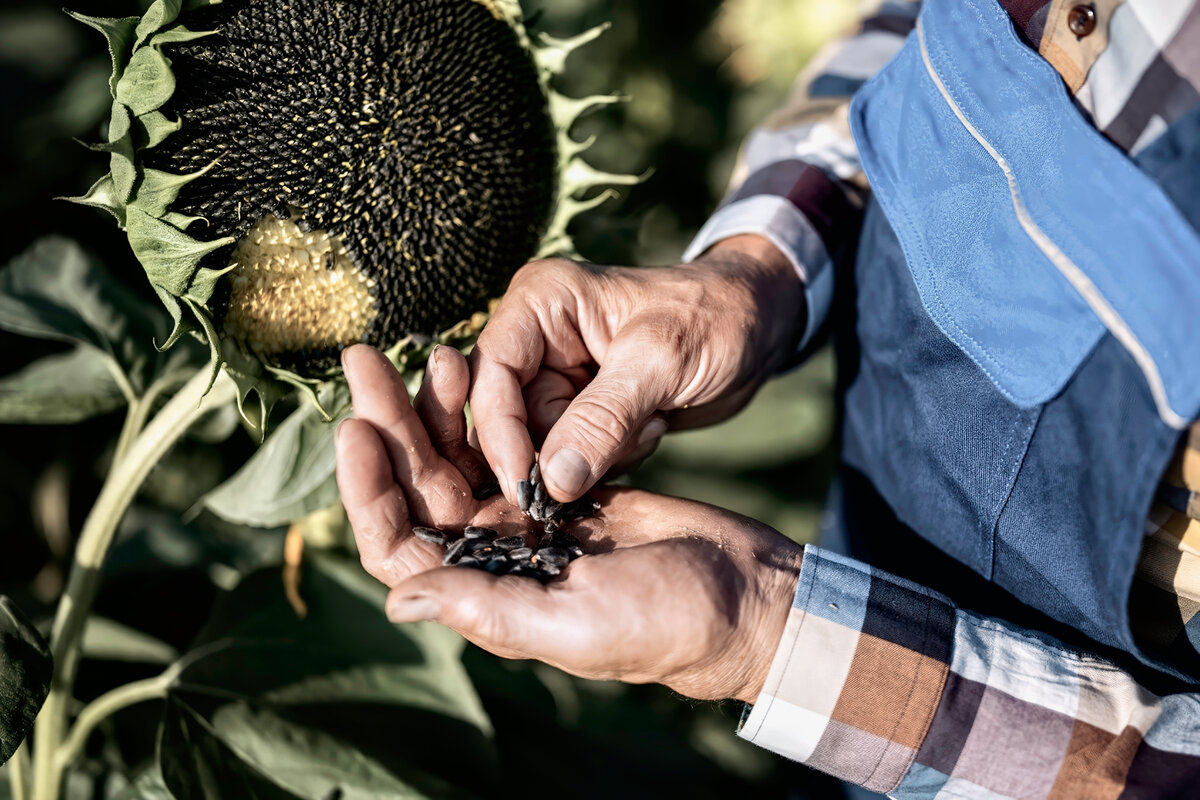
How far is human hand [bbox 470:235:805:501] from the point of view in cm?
139

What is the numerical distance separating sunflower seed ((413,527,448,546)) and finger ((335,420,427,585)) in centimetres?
2

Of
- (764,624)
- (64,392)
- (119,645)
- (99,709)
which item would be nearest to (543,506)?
(764,624)

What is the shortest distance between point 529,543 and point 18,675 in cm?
78

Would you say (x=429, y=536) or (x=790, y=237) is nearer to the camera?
(x=429, y=536)

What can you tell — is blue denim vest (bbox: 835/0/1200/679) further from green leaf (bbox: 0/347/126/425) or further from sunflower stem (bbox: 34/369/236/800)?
green leaf (bbox: 0/347/126/425)

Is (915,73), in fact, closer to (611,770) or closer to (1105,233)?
(1105,233)

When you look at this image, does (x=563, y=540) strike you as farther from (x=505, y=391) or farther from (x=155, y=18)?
(x=155, y=18)

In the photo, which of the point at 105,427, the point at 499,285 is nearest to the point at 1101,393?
the point at 499,285

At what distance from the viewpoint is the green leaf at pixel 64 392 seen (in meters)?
1.77

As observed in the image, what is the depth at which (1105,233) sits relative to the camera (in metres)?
1.08

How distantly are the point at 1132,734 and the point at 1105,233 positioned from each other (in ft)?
2.28

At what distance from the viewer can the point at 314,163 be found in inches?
52.1

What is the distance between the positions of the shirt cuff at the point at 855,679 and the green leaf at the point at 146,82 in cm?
116

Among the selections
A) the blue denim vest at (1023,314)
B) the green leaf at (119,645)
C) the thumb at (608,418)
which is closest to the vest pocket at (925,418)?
the blue denim vest at (1023,314)
